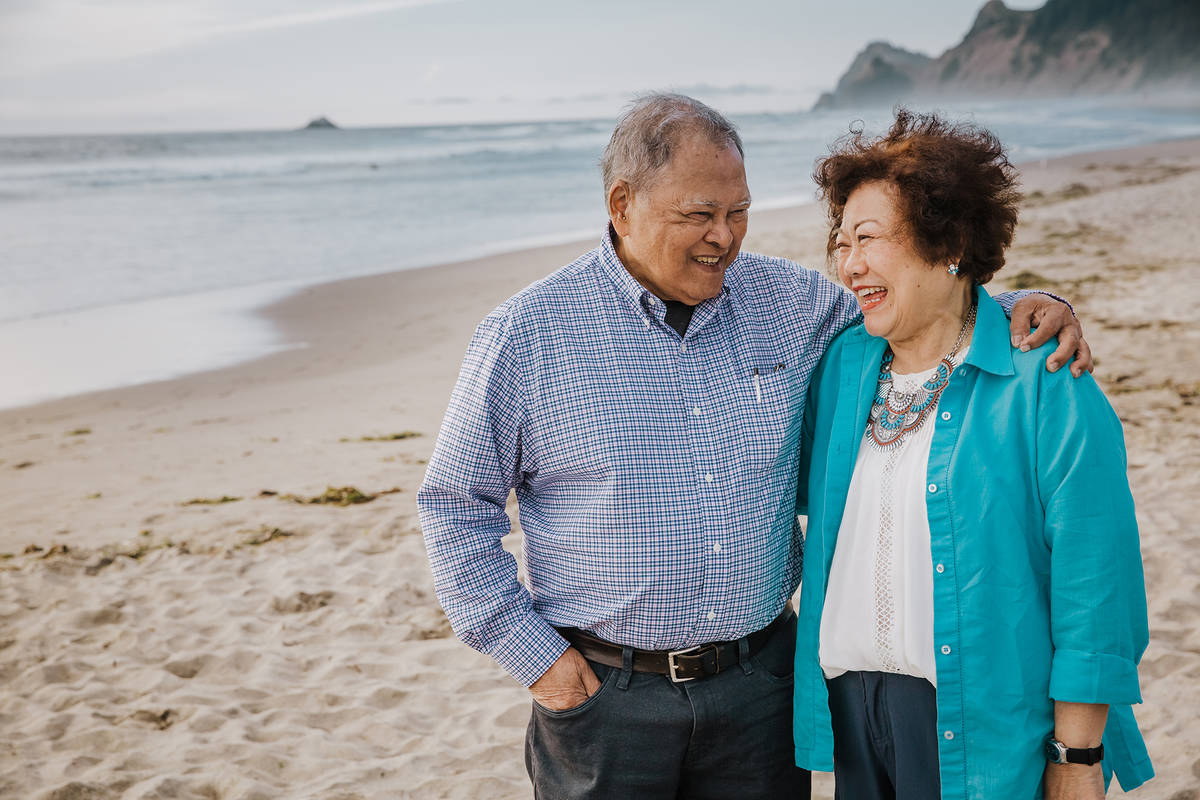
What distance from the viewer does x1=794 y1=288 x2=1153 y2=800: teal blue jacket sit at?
190 centimetres

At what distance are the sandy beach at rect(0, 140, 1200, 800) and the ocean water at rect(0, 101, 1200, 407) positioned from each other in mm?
1702

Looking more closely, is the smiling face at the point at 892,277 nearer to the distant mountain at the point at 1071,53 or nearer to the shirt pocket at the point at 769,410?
the shirt pocket at the point at 769,410

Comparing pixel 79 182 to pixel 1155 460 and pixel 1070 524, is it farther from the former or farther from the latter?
pixel 1070 524

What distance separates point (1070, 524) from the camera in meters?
1.90

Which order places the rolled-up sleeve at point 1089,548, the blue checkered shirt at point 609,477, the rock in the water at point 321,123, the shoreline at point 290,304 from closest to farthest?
the rolled-up sleeve at point 1089,548
the blue checkered shirt at point 609,477
the shoreline at point 290,304
the rock in the water at point 321,123

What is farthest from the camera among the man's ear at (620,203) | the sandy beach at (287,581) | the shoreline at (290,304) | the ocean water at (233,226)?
the ocean water at (233,226)

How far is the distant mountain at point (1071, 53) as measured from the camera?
318 ft

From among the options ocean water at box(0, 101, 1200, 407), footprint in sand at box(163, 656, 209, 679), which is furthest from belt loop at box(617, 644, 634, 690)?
footprint in sand at box(163, 656, 209, 679)

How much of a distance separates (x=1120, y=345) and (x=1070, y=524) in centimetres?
679

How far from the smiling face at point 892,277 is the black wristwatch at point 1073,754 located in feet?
2.82

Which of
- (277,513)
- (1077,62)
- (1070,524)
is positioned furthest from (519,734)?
(1077,62)

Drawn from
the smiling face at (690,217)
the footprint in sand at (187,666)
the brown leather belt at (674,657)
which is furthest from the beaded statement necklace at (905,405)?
the footprint in sand at (187,666)

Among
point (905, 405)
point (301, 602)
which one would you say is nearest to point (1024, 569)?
point (905, 405)

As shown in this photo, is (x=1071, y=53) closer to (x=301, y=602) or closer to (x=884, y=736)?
(x=301, y=602)
